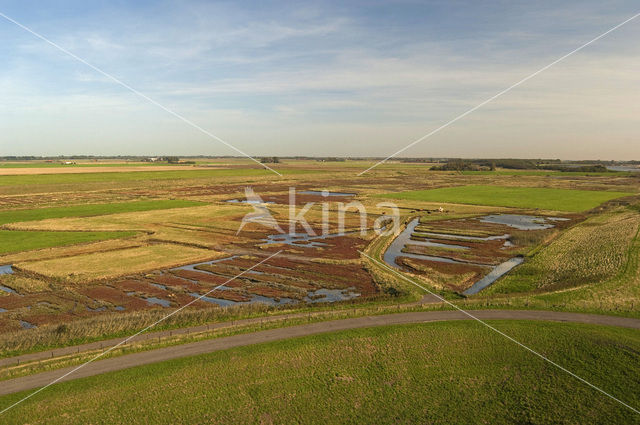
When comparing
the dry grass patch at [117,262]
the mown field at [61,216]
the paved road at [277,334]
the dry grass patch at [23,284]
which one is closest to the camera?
the paved road at [277,334]

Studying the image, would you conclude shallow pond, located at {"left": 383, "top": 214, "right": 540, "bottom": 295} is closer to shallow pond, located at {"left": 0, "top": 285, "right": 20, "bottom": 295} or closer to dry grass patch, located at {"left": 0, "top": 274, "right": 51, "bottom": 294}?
dry grass patch, located at {"left": 0, "top": 274, "right": 51, "bottom": 294}

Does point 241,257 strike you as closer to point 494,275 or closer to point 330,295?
point 330,295

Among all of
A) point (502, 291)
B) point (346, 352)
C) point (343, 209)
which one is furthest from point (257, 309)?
point (343, 209)

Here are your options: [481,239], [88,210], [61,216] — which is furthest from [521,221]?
[61,216]

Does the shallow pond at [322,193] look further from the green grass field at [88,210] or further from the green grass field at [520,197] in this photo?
the green grass field at [88,210]

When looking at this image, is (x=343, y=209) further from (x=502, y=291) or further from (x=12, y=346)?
(x=12, y=346)

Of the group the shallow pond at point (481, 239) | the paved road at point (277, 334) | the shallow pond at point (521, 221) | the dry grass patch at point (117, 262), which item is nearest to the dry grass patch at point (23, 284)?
the dry grass patch at point (117, 262)
